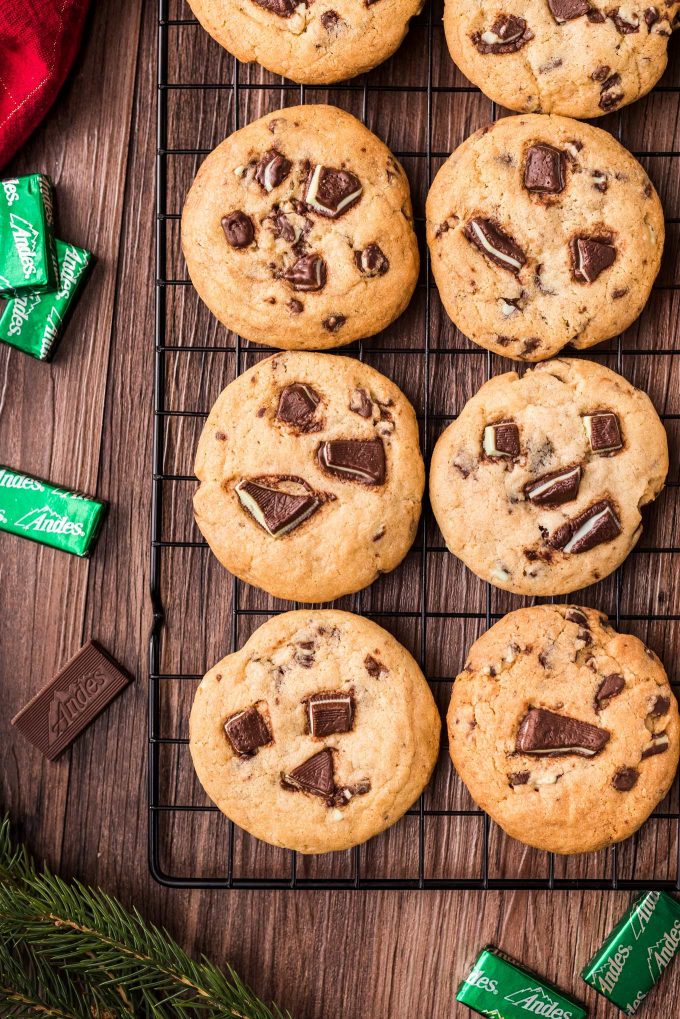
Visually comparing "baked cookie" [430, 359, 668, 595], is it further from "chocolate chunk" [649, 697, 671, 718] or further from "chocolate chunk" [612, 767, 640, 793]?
"chocolate chunk" [612, 767, 640, 793]

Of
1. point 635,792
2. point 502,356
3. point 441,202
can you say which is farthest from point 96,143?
point 635,792

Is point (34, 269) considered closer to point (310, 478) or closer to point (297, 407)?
point (297, 407)

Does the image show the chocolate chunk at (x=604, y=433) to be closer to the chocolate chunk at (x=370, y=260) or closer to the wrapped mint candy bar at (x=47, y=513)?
the chocolate chunk at (x=370, y=260)

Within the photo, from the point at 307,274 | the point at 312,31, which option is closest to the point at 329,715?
the point at 307,274

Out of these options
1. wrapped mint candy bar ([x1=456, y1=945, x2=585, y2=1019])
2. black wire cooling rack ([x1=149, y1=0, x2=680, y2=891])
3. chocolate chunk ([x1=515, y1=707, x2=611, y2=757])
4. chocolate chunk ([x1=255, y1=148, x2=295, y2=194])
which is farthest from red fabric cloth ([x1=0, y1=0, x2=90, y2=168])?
wrapped mint candy bar ([x1=456, y1=945, x2=585, y2=1019])

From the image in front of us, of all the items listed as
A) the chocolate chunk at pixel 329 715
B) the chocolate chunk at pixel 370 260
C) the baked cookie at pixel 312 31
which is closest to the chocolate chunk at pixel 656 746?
the chocolate chunk at pixel 329 715
